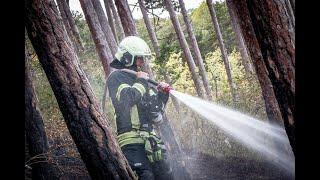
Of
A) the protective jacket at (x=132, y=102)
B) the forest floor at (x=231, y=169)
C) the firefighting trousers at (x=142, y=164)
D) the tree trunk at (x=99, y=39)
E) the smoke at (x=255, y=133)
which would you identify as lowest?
the forest floor at (x=231, y=169)

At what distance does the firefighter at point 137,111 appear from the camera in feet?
Result: 14.2

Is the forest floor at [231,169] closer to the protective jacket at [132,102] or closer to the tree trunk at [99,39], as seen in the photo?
the protective jacket at [132,102]

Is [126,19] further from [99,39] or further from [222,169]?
[222,169]

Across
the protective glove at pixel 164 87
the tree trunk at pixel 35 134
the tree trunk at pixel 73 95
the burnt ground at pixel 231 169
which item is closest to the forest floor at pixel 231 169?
the burnt ground at pixel 231 169

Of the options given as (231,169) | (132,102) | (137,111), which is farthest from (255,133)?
(132,102)

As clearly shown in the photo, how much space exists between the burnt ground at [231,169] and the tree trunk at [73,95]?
3604 millimetres

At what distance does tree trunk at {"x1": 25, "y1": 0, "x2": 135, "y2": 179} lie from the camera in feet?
11.9

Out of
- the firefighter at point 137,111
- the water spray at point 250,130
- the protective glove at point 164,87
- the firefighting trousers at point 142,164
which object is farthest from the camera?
the water spray at point 250,130

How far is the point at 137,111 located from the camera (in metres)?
4.47

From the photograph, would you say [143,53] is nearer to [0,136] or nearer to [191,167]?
[0,136]

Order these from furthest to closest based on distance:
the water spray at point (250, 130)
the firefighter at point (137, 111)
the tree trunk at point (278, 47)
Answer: the water spray at point (250, 130) < the firefighter at point (137, 111) < the tree trunk at point (278, 47)

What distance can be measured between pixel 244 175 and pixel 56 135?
24.5 feet

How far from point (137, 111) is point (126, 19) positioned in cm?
391

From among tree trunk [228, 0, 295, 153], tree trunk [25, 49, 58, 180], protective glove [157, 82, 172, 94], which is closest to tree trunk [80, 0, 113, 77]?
tree trunk [25, 49, 58, 180]
